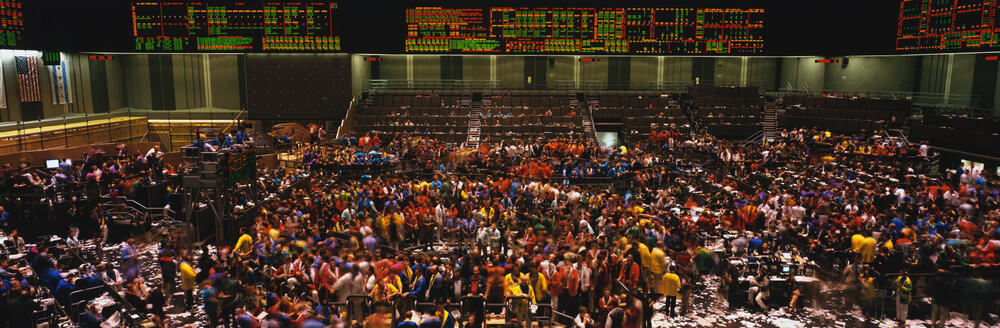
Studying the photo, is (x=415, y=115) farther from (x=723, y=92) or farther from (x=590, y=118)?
(x=723, y=92)

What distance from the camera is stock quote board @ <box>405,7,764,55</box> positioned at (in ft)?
112

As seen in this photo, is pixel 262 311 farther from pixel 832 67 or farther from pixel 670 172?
pixel 832 67

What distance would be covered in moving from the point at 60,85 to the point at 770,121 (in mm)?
36780

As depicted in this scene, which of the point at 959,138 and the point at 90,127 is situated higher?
the point at 90,127

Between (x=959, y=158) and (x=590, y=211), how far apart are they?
17489mm

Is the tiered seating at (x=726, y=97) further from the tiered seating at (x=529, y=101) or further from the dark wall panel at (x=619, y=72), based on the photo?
the tiered seating at (x=529, y=101)

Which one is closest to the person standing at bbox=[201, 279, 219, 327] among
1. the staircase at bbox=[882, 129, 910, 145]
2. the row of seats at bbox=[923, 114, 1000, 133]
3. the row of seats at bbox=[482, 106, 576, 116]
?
the row of seats at bbox=[482, 106, 576, 116]

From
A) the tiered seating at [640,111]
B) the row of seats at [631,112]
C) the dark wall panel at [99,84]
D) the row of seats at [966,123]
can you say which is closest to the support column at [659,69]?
the tiered seating at [640,111]

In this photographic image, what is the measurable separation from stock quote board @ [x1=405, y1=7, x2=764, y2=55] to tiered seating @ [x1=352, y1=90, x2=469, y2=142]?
2.95m

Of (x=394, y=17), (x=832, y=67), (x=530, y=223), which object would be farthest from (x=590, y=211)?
(x=832, y=67)

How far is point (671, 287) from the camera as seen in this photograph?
12898 millimetres

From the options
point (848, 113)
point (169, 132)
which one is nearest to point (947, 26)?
point (848, 113)

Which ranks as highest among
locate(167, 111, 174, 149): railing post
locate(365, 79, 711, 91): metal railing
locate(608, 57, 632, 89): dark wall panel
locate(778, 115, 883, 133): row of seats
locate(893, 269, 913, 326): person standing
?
locate(608, 57, 632, 89): dark wall panel

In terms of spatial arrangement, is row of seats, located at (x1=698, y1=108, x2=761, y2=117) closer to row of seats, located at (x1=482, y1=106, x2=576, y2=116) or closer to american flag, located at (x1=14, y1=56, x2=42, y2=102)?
row of seats, located at (x1=482, y1=106, x2=576, y2=116)
